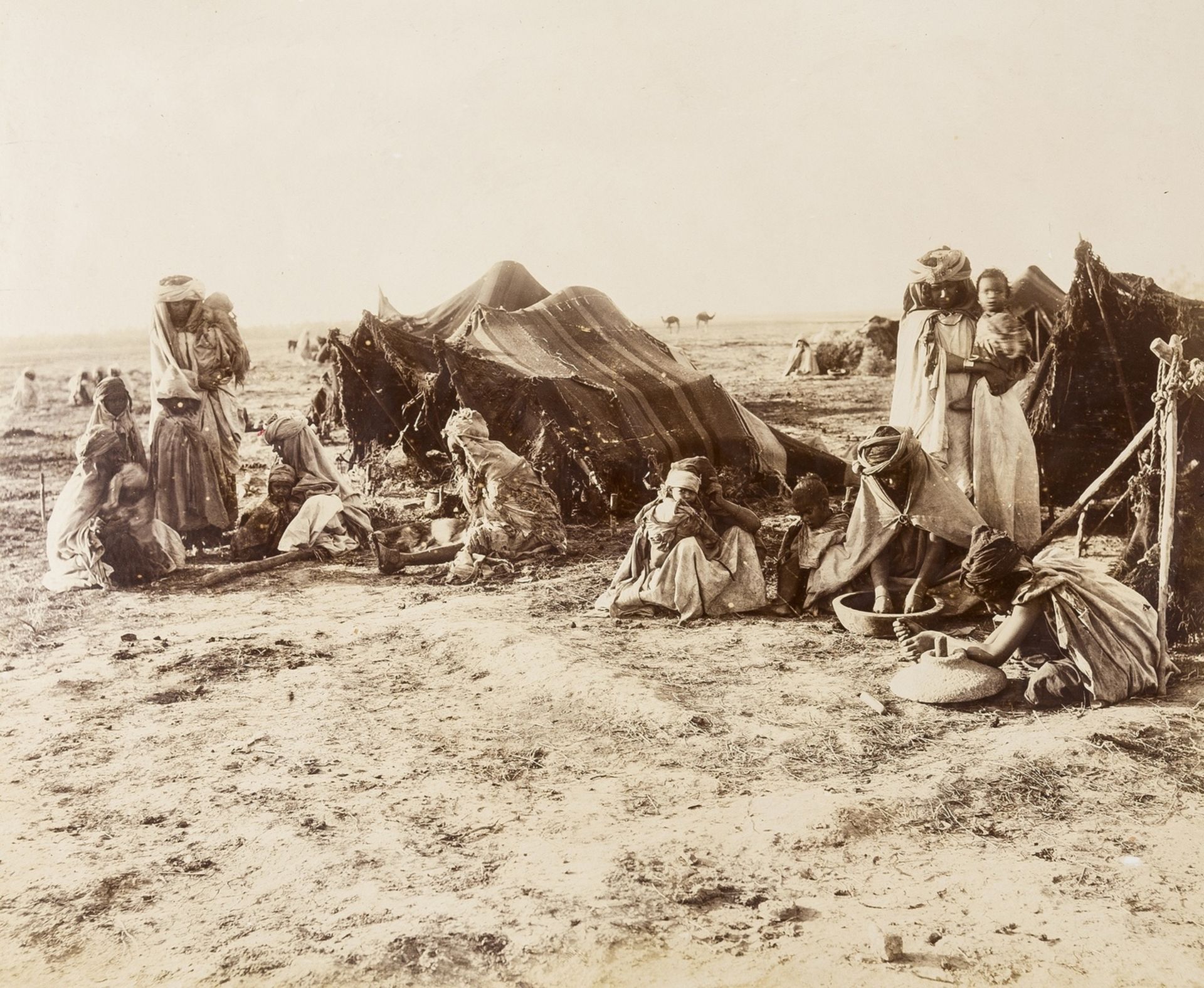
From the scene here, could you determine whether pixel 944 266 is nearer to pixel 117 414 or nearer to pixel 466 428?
pixel 466 428

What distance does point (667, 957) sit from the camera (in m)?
3.16

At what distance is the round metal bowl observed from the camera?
4.75m

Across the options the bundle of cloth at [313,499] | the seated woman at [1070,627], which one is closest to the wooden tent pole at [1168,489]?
the seated woman at [1070,627]

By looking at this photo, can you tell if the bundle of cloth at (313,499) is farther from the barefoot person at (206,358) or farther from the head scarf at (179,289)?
the head scarf at (179,289)

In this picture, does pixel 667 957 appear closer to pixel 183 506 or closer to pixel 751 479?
pixel 751 479

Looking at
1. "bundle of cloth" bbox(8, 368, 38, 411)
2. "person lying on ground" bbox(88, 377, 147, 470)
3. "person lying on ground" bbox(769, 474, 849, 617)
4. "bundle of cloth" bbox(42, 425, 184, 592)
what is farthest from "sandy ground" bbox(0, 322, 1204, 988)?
"bundle of cloth" bbox(8, 368, 38, 411)

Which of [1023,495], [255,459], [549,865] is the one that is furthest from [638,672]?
[255,459]

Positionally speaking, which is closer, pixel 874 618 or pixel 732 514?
pixel 874 618

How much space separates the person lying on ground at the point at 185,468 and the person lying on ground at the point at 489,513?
1121 mm

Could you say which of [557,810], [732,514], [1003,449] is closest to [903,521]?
[1003,449]

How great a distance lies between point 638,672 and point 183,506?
3379 millimetres

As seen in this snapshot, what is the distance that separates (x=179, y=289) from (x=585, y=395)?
7.84 ft

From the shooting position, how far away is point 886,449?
4.93 metres

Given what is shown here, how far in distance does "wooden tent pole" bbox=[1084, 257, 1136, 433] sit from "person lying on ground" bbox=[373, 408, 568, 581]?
305 centimetres
